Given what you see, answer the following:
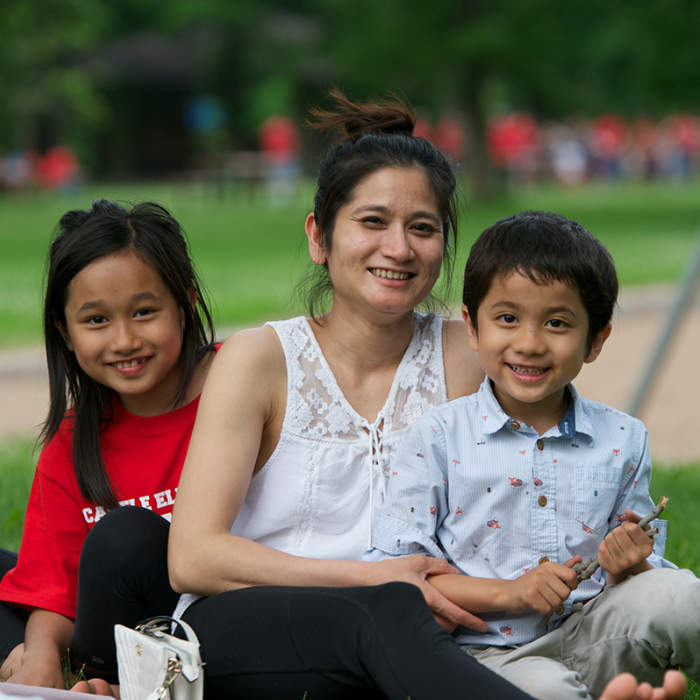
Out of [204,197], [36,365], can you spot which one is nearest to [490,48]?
[204,197]

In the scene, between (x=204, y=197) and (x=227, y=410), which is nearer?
(x=227, y=410)

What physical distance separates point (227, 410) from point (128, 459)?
0.46 m

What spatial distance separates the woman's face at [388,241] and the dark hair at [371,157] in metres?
0.03

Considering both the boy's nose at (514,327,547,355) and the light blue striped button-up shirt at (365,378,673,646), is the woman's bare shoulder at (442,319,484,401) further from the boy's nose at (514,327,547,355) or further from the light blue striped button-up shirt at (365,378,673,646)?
the boy's nose at (514,327,547,355)

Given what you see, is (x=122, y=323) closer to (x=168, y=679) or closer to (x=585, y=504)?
(x=168, y=679)

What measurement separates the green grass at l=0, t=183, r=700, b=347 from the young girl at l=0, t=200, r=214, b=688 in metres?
0.40

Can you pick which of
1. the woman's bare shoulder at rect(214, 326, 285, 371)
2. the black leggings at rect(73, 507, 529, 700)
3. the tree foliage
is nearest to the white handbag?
the black leggings at rect(73, 507, 529, 700)

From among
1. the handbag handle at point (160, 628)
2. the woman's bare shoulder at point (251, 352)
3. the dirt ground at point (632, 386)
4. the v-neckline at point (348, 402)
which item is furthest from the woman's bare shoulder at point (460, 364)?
the dirt ground at point (632, 386)

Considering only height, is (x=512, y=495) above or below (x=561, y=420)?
below

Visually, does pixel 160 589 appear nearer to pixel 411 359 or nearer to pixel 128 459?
pixel 128 459

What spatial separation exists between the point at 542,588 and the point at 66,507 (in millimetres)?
1293

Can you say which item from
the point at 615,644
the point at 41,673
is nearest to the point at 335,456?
the point at 615,644

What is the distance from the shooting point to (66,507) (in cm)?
271

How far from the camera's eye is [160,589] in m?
2.46
